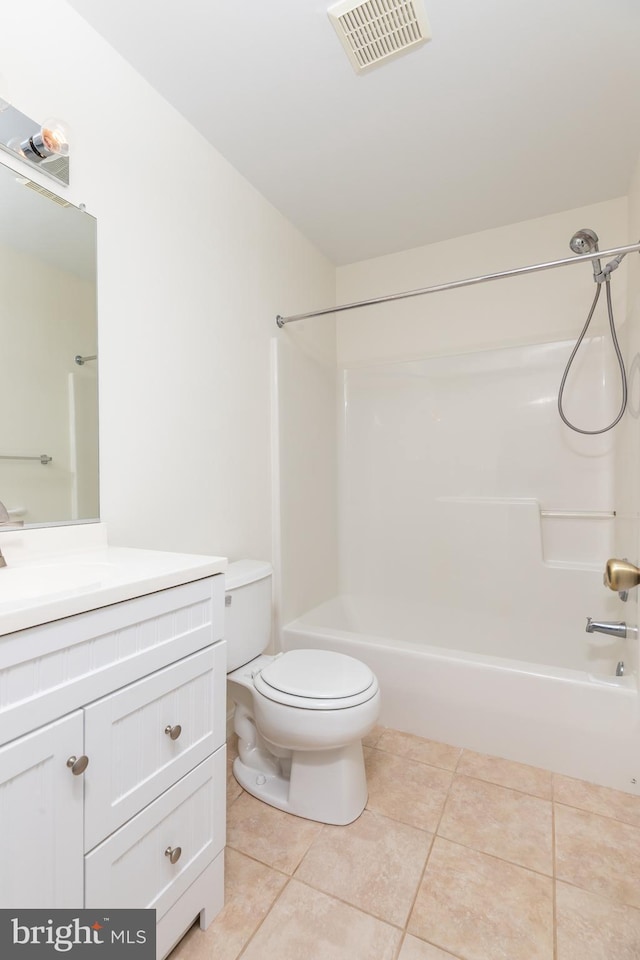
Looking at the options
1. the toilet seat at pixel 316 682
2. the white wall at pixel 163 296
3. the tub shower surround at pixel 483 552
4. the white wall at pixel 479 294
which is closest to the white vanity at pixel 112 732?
the toilet seat at pixel 316 682

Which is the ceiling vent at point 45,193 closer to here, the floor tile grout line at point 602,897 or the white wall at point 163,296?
the white wall at point 163,296

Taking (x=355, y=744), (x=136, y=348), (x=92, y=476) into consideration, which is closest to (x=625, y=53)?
(x=136, y=348)

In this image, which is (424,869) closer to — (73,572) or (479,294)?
(73,572)

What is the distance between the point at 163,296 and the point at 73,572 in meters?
0.98

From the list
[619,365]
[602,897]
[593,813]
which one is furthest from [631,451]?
[602,897]

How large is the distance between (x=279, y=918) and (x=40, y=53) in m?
2.20

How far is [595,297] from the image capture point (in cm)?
197

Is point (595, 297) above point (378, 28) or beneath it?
beneath

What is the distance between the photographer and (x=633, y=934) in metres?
1.03

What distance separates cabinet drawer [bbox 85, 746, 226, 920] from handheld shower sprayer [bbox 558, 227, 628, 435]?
1.95 meters

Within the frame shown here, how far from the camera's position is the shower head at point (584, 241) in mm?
1767

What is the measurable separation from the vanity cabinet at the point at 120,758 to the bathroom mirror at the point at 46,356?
1.71 ft

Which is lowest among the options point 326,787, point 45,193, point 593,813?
point 593,813

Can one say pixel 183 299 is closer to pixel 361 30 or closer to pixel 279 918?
pixel 361 30
